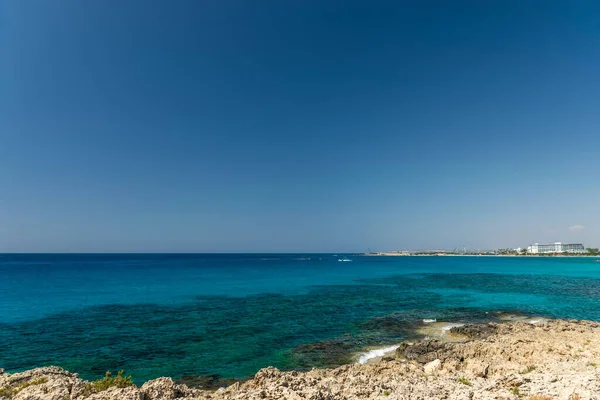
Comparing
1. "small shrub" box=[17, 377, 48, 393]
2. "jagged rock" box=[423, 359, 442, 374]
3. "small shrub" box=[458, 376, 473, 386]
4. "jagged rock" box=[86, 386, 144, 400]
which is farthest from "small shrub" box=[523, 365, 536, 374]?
"small shrub" box=[17, 377, 48, 393]

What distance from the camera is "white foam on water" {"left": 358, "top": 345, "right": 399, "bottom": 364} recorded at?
21.0 metres

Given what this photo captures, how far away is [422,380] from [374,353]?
8.69 m

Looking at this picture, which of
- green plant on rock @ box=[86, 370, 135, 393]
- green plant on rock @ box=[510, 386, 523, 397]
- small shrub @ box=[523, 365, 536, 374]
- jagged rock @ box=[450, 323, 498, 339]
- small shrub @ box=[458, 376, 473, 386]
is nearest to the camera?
green plant on rock @ box=[510, 386, 523, 397]

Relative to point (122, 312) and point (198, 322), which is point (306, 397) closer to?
point (198, 322)

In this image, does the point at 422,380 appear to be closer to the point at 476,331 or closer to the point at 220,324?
the point at 476,331

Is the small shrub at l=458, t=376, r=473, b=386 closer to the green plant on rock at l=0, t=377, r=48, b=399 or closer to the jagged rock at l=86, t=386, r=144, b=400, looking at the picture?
the jagged rock at l=86, t=386, r=144, b=400

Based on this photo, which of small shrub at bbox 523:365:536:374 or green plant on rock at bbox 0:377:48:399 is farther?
small shrub at bbox 523:365:536:374

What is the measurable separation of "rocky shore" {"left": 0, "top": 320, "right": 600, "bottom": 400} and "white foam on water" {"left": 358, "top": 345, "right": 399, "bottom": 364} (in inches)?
50.6

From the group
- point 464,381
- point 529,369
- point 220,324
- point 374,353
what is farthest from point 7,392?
point 529,369

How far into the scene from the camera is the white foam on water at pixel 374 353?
2098 cm

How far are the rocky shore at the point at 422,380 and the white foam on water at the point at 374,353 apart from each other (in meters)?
1.28

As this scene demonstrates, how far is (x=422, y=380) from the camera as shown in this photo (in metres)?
14.0

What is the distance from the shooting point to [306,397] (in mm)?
10133

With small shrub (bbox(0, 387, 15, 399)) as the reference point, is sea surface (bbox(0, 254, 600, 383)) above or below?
below
